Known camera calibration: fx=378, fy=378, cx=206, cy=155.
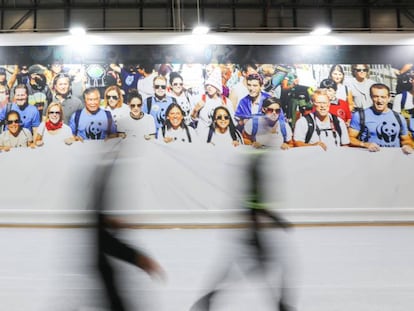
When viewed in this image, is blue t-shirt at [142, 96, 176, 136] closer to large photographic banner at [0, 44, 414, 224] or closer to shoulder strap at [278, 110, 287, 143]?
large photographic banner at [0, 44, 414, 224]

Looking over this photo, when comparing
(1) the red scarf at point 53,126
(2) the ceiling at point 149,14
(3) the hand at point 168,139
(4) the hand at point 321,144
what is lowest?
(4) the hand at point 321,144

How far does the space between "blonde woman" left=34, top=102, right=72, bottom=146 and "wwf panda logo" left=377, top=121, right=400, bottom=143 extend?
→ 8059mm

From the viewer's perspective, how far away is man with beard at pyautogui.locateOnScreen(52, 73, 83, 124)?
9789mm

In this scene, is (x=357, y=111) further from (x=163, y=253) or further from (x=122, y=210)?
(x=122, y=210)

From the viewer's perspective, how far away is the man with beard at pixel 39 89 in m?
9.78

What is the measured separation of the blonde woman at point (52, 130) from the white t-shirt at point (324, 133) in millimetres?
5961

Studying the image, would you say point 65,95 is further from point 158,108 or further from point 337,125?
point 337,125

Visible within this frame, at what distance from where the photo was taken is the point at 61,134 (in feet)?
31.9

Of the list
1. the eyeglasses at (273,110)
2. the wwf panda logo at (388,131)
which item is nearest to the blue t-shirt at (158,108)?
the eyeglasses at (273,110)

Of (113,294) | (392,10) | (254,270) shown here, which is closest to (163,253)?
(254,270)

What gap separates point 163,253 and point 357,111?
658cm

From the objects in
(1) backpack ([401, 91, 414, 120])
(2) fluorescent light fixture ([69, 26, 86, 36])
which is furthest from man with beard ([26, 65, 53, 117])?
(1) backpack ([401, 91, 414, 120])

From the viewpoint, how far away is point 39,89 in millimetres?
9820

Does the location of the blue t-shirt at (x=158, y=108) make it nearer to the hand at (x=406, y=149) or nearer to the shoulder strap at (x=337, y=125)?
the shoulder strap at (x=337, y=125)
